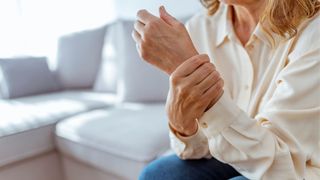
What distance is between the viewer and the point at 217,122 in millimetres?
584

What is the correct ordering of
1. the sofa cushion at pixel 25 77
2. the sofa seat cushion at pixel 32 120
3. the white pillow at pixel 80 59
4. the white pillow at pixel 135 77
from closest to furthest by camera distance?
the sofa seat cushion at pixel 32 120
the white pillow at pixel 135 77
the sofa cushion at pixel 25 77
the white pillow at pixel 80 59

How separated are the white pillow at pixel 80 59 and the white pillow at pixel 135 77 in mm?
368

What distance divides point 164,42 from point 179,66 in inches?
2.3

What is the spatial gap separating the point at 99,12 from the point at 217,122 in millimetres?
2204

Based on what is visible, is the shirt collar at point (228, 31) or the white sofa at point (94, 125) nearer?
the shirt collar at point (228, 31)

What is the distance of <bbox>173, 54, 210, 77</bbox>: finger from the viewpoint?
0.56 metres

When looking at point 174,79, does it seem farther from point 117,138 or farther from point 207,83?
point 117,138

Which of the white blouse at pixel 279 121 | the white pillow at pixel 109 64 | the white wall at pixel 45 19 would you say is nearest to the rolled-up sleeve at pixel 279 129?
the white blouse at pixel 279 121

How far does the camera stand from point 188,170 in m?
0.80

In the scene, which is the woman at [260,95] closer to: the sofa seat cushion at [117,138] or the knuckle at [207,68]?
the knuckle at [207,68]

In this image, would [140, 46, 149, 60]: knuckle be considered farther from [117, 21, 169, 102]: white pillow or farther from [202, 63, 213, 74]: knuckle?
[117, 21, 169, 102]: white pillow

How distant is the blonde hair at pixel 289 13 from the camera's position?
683 mm

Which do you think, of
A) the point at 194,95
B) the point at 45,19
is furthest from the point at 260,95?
the point at 45,19

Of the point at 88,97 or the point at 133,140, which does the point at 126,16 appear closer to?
the point at 88,97
